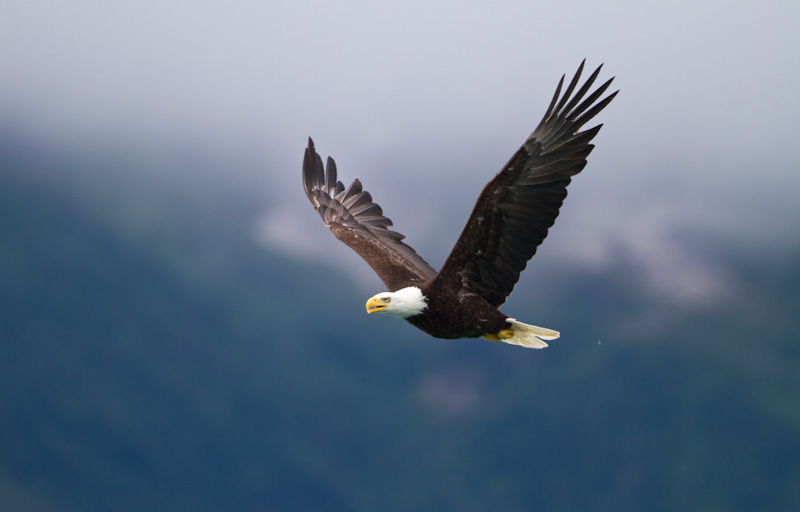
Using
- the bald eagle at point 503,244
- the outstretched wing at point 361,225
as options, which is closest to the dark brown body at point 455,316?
the bald eagle at point 503,244

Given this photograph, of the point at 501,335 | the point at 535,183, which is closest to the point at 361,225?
the point at 501,335

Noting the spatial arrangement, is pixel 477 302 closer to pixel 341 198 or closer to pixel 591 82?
pixel 591 82

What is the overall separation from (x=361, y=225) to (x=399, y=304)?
2.93 metres

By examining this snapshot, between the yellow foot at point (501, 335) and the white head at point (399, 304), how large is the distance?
0.92 meters

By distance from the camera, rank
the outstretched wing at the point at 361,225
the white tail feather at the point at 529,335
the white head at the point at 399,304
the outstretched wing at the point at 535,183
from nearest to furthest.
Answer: the outstretched wing at the point at 535,183 < the white head at the point at 399,304 < the white tail feather at the point at 529,335 < the outstretched wing at the point at 361,225

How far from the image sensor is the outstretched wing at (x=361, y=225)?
10.1 metres

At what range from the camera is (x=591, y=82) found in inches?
325

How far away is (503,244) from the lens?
877cm

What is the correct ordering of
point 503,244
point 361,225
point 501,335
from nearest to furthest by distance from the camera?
point 503,244 → point 501,335 → point 361,225

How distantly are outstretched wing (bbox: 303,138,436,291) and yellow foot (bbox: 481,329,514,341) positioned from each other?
832 mm

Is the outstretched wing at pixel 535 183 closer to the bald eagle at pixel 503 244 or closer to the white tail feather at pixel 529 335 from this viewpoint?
the bald eagle at pixel 503 244

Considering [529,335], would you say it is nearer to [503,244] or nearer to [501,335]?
[501,335]

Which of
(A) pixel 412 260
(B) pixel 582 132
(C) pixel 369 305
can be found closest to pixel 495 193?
(B) pixel 582 132

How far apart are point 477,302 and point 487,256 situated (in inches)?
18.7
